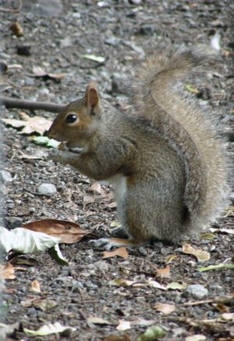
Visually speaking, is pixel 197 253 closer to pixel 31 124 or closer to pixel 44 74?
pixel 31 124

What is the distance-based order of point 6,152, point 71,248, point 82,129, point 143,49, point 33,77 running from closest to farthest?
1. point 71,248
2. point 82,129
3. point 6,152
4. point 33,77
5. point 143,49

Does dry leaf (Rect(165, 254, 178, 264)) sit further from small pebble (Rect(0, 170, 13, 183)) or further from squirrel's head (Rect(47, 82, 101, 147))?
small pebble (Rect(0, 170, 13, 183))

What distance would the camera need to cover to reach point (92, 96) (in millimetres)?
5164

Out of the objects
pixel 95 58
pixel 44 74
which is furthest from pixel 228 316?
pixel 95 58

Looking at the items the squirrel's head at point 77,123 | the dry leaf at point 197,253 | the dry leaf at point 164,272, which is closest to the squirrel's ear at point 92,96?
the squirrel's head at point 77,123

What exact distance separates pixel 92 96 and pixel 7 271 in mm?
1190

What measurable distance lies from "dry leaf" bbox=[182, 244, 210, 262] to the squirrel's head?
2.53 feet

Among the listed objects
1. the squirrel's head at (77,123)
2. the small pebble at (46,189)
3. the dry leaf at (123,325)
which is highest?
the squirrel's head at (77,123)

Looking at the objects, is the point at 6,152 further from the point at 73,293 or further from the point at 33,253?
the point at 73,293

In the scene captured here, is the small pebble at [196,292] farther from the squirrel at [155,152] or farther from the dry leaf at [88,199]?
the dry leaf at [88,199]

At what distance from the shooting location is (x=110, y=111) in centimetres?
521

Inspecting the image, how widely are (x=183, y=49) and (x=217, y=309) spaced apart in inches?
63.2

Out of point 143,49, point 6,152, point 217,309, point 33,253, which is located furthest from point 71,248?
point 143,49

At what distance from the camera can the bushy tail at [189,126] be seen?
4.93m
